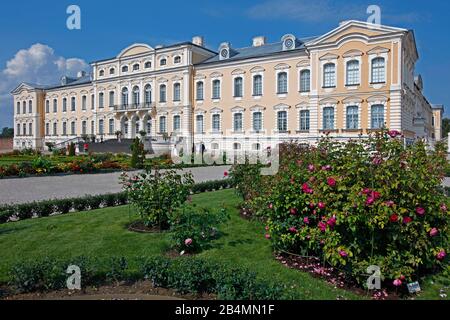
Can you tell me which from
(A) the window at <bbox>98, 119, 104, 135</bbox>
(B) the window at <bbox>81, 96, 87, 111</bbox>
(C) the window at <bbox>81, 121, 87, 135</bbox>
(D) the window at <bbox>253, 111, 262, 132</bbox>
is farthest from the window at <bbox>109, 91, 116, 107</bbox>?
(D) the window at <bbox>253, 111, 262, 132</bbox>

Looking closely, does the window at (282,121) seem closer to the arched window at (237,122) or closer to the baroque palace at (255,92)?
the baroque palace at (255,92)

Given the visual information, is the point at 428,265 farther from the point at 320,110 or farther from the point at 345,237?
the point at 320,110

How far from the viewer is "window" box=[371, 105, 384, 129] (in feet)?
80.7

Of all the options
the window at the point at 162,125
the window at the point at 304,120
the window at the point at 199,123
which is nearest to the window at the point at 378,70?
the window at the point at 304,120

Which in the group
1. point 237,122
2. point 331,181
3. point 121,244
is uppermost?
point 237,122

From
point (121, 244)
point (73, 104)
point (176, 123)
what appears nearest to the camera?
point (121, 244)

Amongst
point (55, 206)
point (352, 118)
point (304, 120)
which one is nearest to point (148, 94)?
point (304, 120)

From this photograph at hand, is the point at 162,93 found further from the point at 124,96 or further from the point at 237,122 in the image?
the point at 237,122

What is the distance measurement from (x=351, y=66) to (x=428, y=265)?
2346 cm

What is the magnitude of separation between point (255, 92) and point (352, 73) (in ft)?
27.3

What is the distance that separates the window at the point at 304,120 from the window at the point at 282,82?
8.01 ft

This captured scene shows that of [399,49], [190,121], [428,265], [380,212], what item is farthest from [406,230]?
[190,121]

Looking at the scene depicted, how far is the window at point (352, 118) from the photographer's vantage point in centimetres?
2558

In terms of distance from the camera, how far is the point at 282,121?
29.7 meters
